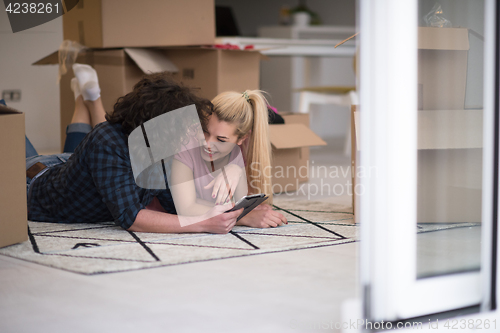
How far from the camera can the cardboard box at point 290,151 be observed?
6.10 feet

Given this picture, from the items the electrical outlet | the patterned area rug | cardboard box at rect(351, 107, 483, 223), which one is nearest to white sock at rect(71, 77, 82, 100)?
the patterned area rug

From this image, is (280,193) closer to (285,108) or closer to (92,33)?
(92,33)

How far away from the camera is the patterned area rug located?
105cm

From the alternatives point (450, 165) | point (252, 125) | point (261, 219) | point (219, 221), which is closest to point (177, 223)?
point (219, 221)

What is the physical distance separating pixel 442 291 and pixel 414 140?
222 millimetres

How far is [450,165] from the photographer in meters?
0.85

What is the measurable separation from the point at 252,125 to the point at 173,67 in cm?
72

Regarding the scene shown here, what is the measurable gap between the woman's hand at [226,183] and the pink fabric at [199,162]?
0.03 metres

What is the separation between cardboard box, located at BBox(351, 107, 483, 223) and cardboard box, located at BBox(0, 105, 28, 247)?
855mm

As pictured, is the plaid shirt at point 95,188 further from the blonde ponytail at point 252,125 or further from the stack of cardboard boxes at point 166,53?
the stack of cardboard boxes at point 166,53

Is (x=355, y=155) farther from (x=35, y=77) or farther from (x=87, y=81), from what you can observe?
(x=35, y=77)

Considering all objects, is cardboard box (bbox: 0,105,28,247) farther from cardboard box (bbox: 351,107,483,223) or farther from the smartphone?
cardboard box (bbox: 351,107,483,223)

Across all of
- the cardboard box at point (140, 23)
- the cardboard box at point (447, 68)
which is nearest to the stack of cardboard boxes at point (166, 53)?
the cardboard box at point (140, 23)

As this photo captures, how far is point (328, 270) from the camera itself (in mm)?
1006
